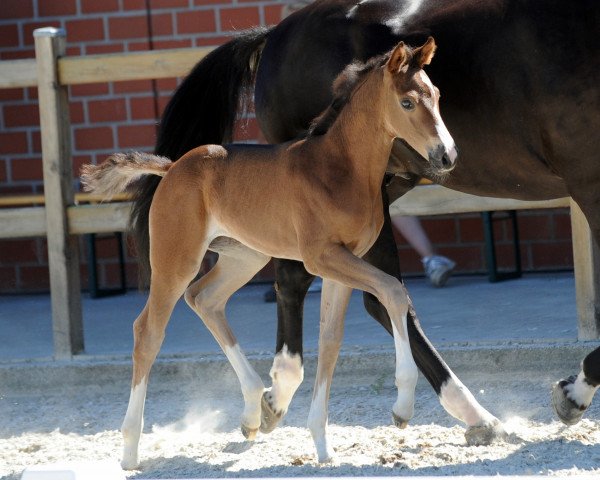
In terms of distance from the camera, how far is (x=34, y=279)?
346 inches

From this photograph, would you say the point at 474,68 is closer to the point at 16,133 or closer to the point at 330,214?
the point at 330,214

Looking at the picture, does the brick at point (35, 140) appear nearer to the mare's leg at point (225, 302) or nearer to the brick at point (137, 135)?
the brick at point (137, 135)

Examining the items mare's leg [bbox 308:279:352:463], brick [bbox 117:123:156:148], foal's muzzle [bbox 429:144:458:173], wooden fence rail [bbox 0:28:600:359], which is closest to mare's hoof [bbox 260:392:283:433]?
mare's leg [bbox 308:279:352:463]

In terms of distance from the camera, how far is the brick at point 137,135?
8547 millimetres

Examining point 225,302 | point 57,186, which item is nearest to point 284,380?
point 225,302

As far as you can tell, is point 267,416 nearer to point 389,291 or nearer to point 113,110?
point 389,291

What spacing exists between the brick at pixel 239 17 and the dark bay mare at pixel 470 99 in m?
3.19

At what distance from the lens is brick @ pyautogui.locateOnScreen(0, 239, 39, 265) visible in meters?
8.72

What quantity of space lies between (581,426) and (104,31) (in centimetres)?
507

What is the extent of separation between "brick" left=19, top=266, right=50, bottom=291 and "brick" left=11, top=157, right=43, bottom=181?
26.7 inches

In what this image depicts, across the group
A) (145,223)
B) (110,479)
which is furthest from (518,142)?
(110,479)

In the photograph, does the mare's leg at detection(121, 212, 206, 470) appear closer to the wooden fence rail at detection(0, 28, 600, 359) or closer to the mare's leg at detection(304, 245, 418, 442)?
the mare's leg at detection(304, 245, 418, 442)

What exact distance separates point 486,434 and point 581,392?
1.41ft

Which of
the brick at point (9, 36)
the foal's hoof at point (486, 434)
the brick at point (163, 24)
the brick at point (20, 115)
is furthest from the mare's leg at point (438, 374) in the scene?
the brick at point (9, 36)
